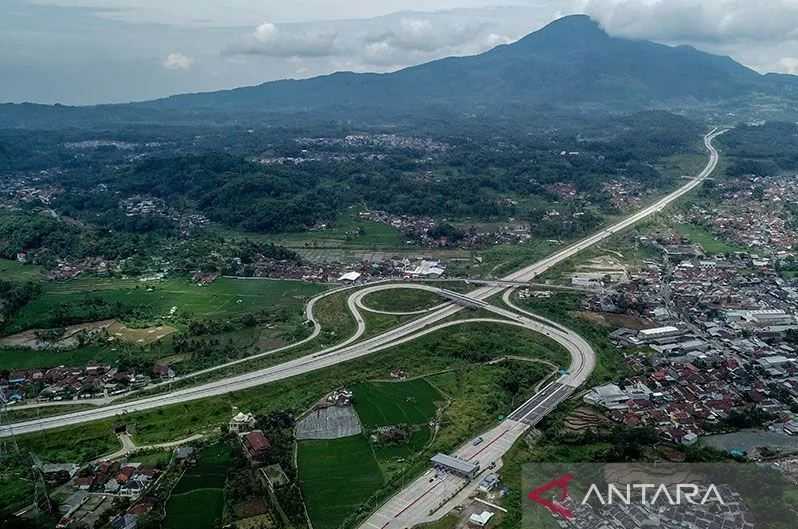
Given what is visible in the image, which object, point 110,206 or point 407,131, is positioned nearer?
point 110,206

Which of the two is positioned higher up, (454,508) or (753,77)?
(753,77)

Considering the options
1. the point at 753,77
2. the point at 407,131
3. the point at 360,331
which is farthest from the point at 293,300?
the point at 753,77

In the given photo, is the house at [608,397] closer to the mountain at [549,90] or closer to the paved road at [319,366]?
the paved road at [319,366]

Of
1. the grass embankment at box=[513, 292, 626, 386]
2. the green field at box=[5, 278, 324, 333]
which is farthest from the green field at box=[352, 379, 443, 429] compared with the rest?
the green field at box=[5, 278, 324, 333]

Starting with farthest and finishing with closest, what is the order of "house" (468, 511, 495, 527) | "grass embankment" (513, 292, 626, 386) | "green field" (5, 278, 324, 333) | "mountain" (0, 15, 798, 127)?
"mountain" (0, 15, 798, 127) → "green field" (5, 278, 324, 333) → "grass embankment" (513, 292, 626, 386) → "house" (468, 511, 495, 527)

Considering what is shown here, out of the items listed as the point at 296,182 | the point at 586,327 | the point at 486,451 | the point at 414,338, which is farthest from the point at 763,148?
the point at 486,451

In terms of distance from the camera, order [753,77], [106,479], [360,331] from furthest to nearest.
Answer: [753,77] → [360,331] → [106,479]

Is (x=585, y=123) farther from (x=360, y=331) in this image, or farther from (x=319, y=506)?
(x=319, y=506)

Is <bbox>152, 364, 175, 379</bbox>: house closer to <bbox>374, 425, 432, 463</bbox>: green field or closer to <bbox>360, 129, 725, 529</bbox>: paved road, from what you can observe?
<bbox>374, 425, 432, 463</bbox>: green field
